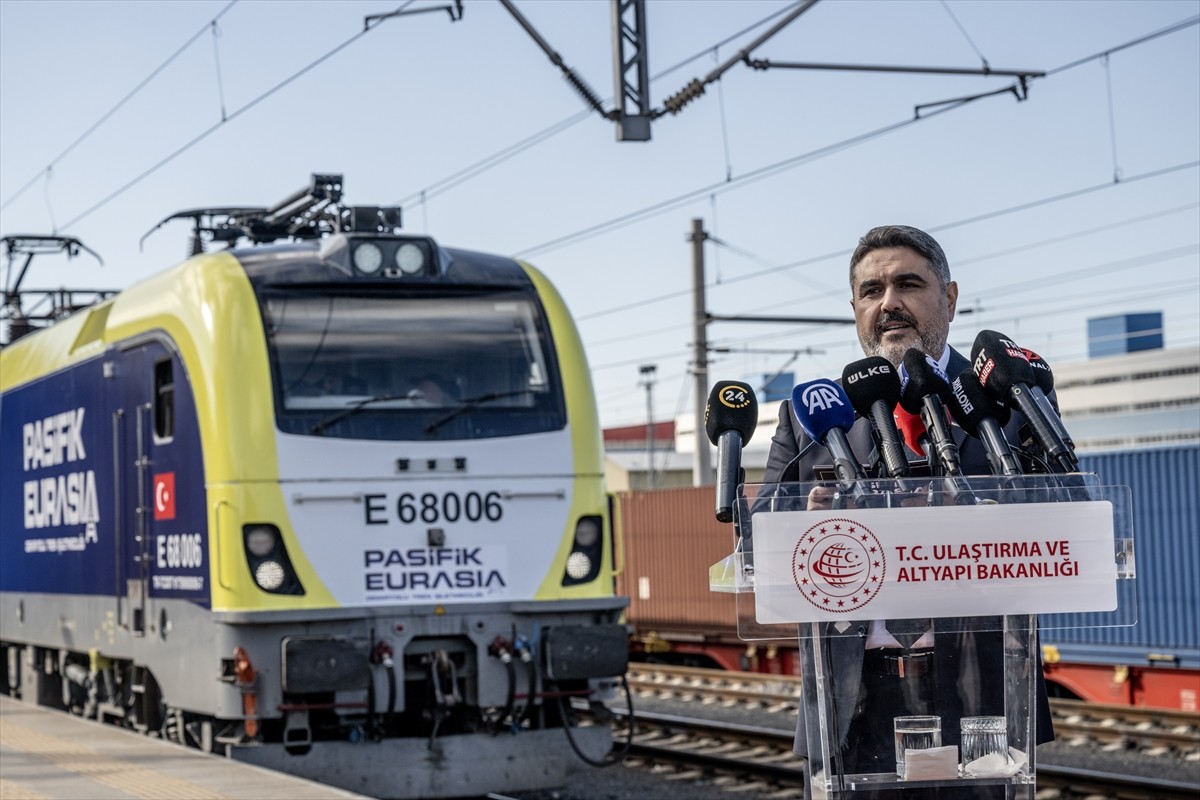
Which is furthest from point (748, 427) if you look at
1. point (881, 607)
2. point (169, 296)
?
point (169, 296)

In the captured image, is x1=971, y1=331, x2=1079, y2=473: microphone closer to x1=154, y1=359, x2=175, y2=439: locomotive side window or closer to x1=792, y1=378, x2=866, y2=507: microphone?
x1=792, y1=378, x2=866, y2=507: microphone

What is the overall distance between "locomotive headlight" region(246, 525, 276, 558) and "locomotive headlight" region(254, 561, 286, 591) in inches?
2.5

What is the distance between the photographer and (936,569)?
2.92 metres

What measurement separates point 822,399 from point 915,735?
0.64 meters

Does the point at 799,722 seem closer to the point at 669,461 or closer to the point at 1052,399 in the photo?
the point at 1052,399

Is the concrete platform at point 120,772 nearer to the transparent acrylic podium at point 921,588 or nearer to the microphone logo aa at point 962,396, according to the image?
the transparent acrylic podium at point 921,588

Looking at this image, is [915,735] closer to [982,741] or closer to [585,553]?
[982,741]

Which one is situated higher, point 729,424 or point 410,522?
point 729,424

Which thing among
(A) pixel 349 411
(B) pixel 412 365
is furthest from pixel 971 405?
(B) pixel 412 365

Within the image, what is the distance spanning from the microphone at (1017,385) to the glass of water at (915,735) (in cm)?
53

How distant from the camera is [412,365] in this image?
9164mm

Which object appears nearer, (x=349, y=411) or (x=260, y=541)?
(x=260, y=541)

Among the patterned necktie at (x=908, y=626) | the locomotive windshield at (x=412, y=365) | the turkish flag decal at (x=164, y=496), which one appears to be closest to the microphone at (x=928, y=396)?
the patterned necktie at (x=908, y=626)

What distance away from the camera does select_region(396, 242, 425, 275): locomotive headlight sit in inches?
368
